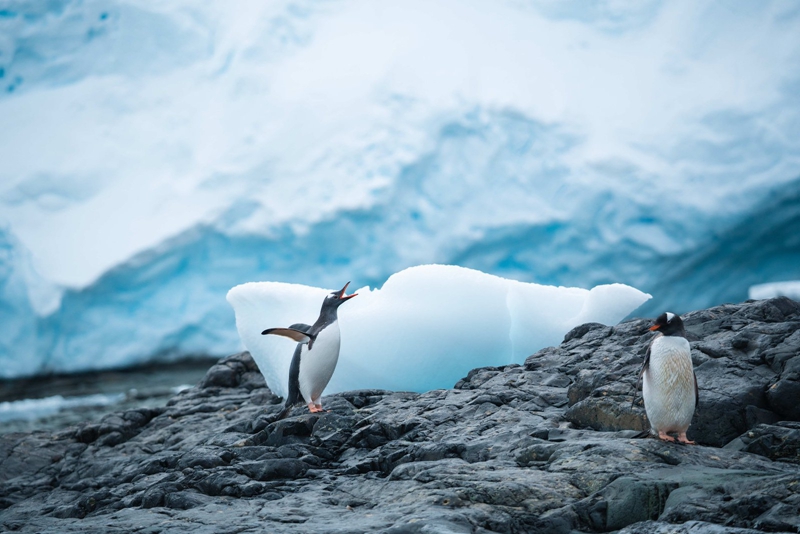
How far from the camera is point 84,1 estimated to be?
1131 cm

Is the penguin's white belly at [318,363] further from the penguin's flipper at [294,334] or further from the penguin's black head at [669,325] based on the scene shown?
the penguin's black head at [669,325]

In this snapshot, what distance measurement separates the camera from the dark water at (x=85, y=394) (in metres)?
8.20

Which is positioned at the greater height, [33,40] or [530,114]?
[33,40]

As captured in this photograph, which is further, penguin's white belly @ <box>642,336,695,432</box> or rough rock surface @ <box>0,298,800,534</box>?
penguin's white belly @ <box>642,336,695,432</box>

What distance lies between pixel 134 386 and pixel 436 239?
4837 mm

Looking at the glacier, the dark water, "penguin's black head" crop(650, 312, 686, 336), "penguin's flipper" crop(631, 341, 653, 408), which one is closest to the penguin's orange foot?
"penguin's flipper" crop(631, 341, 653, 408)

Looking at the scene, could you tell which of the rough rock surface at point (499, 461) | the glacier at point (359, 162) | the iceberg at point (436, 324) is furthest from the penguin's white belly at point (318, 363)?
the glacier at point (359, 162)

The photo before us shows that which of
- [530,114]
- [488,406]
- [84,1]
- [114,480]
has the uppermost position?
[84,1]

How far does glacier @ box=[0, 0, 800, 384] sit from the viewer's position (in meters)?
10.2

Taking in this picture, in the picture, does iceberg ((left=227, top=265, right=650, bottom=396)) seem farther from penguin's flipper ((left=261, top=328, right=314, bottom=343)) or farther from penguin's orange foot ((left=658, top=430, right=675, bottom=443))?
penguin's orange foot ((left=658, top=430, right=675, bottom=443))

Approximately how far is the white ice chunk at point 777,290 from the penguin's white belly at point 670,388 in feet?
26.2

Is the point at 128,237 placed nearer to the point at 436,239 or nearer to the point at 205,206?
the point at 205,206

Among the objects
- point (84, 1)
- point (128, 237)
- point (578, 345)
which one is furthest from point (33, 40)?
point (578, 345)

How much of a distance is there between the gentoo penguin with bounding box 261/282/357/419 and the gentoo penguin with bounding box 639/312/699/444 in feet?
6.26
